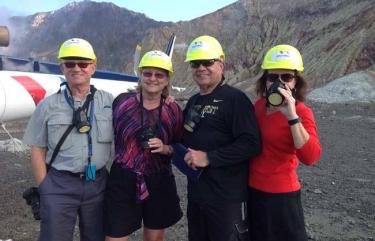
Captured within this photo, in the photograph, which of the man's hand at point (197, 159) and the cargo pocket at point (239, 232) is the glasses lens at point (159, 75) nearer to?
the man's hand at point (197, 159)

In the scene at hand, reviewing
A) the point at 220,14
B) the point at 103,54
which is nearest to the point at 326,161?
the point at 220,14

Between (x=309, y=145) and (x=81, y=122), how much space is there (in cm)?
158

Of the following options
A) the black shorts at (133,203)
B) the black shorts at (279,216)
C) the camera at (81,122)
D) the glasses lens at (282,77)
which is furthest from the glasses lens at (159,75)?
the black shorts at (279,216)

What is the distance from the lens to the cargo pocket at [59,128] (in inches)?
135

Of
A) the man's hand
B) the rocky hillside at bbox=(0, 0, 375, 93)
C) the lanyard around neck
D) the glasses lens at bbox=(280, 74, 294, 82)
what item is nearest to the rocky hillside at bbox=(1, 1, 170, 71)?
the rocky hillside at bbox=(0, 0, 375, 93)

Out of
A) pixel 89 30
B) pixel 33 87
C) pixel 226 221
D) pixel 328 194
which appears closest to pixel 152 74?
pixel 226 221

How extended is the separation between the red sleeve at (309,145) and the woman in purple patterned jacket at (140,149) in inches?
39.0

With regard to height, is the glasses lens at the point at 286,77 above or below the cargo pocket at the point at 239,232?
above

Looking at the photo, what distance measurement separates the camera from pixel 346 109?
721 inches

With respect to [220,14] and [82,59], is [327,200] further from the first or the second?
[220,14]

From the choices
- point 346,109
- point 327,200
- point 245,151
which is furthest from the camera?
point 346,109

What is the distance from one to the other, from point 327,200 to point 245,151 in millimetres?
3903

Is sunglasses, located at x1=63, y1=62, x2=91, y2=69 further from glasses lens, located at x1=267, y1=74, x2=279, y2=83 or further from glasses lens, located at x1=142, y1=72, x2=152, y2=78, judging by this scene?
glasses lens, located at x1=267, y1=74, x2=279, y2=83

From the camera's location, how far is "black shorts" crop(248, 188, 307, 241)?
3350mm
